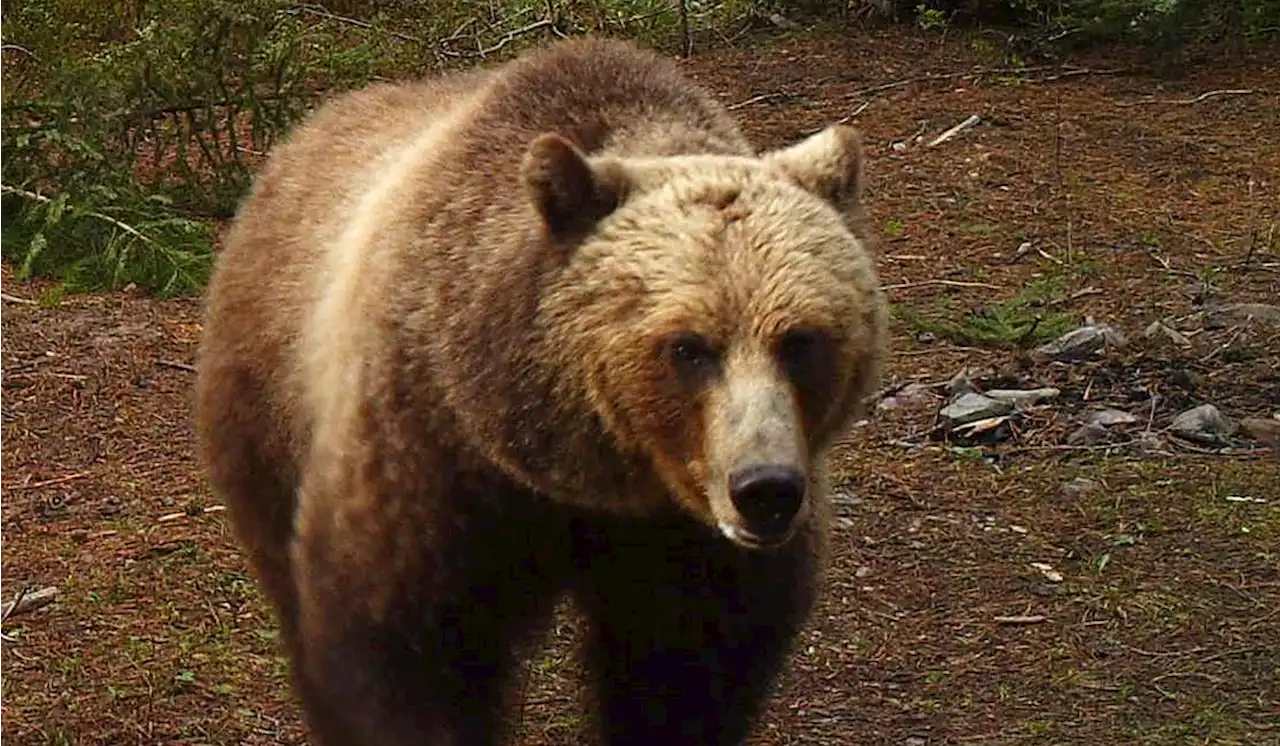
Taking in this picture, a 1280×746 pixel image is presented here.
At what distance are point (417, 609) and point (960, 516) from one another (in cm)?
271

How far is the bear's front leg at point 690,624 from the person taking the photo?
3.59 metres

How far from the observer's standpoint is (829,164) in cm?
342

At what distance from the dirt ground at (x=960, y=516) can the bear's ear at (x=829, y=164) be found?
125 cm

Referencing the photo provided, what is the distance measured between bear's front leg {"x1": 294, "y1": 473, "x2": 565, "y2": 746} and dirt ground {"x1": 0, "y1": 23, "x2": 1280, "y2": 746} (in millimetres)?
1044

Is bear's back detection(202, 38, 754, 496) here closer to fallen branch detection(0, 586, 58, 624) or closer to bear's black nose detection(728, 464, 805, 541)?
bear's black nose detection(728, 464, 805, 541)

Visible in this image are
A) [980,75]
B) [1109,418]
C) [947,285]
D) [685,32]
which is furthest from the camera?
[685,32]

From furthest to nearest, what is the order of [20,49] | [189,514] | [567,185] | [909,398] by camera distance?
[20,49] < [909,398] < [189,514] < [567,185]

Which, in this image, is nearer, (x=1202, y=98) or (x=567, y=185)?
(x=567, y=185)

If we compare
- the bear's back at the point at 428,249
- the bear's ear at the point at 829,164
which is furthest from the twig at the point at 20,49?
the bear's ear at the point at 829,164

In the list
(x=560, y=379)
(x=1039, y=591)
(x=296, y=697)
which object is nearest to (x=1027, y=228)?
(x=1039, y=591)

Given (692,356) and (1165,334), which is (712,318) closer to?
(692,356)

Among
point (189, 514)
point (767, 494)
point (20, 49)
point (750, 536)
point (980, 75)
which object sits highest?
point (767, 494)

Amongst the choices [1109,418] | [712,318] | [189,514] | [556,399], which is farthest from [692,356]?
[1109,418]

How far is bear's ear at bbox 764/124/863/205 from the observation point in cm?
339
